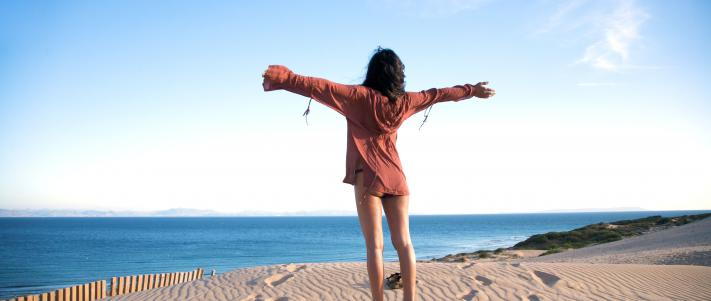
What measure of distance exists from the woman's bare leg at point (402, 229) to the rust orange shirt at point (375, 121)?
85 millimetres

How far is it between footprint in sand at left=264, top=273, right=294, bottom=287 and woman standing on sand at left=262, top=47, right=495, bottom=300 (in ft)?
14.6

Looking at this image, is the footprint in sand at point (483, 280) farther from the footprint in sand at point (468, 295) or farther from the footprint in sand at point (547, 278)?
the footprint in sand at point (547, 278)

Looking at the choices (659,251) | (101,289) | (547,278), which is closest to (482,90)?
(547,278)

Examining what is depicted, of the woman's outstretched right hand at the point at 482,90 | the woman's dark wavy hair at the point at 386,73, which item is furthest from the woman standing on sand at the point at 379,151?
the woman's outstretched right hand at the point at 482,90

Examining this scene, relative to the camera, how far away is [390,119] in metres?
4.43

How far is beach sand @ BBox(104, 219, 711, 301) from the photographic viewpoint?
7625 millimetres

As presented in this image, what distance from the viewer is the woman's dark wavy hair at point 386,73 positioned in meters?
4.37

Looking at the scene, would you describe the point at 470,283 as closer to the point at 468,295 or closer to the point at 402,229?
the point at 468,295

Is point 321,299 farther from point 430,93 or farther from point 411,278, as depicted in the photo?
point 430,93

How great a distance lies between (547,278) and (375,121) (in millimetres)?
5185

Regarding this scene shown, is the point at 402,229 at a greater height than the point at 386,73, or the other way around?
the point at 386,73

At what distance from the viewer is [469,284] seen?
8.05m

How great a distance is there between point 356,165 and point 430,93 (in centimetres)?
A: 85

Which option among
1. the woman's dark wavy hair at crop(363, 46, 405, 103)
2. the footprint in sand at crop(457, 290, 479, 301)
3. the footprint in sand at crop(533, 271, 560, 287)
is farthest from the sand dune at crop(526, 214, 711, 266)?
the woman's dark wavy hair at crop(363, 46, 405, 103)
